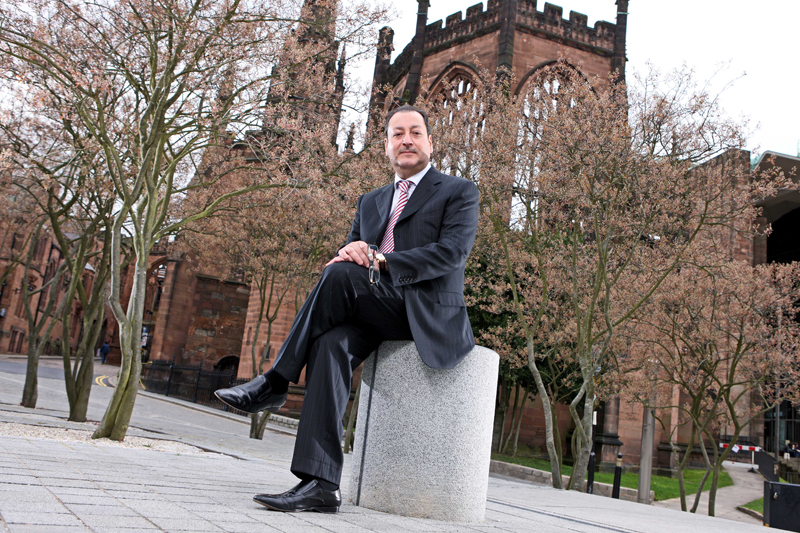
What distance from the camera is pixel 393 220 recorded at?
3.37 metres

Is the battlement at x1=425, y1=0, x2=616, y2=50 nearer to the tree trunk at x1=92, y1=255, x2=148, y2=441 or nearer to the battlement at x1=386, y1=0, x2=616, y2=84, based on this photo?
the battlement at x1=386, y1=0, x2=616, y2=84

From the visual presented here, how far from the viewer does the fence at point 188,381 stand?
2609cm

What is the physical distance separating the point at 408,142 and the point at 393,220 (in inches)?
16.3

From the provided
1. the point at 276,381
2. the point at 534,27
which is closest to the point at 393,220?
the point at 276,381

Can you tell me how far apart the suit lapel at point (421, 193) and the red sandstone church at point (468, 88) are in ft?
63.8

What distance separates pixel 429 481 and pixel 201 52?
7600 millimetres

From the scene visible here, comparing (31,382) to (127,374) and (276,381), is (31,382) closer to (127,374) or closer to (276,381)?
(127,374)

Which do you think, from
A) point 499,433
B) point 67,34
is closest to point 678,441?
point 499,433

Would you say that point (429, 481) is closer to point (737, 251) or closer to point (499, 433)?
point (499, 433)

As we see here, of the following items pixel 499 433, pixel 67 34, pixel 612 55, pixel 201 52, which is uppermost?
pixel 612 55

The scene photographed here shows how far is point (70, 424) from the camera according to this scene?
10.2 meters

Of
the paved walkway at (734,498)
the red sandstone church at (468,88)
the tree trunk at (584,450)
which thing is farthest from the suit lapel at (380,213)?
the red sandstone church at (468,88)

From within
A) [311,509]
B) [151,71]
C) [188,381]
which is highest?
[151,71]

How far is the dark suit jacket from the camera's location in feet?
9.69
